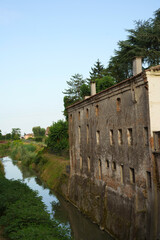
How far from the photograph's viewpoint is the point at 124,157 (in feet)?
60.5

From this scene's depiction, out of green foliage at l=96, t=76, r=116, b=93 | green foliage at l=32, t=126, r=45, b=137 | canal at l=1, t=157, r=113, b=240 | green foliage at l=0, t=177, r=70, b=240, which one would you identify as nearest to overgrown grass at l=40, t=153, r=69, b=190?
canal at l=1, t=157, r=113, b=240

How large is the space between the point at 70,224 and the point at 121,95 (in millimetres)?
12188

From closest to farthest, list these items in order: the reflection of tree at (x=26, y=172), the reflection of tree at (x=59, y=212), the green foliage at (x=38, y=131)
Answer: the reflection of tree at (x=59, y=212) → the reflection of tree at (x=26, y=172) → the green foliage at (x=38, y=131)

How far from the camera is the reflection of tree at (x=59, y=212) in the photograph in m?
23.6

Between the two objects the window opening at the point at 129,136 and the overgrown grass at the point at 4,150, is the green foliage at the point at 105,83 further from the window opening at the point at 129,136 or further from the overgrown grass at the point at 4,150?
the overgrown grass at the point at 4,150

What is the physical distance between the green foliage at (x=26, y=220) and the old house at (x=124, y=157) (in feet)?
15.6

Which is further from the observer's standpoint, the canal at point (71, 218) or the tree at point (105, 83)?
the tree at point (105, 83)

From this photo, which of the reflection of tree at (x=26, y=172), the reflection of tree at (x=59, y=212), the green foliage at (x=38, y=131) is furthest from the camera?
the green foliage at (x=38, y=131)

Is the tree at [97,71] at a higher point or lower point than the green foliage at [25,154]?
higher

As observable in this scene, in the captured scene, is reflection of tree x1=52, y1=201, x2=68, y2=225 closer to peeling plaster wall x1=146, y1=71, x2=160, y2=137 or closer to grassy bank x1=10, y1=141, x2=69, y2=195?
grassy bank x1=10, y1=141, x2=69, y2=195

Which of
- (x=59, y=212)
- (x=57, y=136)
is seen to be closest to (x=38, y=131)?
(x=57, y=136)

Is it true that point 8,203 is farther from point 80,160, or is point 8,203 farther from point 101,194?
point 80,160

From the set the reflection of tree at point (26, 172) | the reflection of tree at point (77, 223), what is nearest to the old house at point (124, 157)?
the reflection of tree at point (77, 223)

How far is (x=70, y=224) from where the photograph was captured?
22.7m
